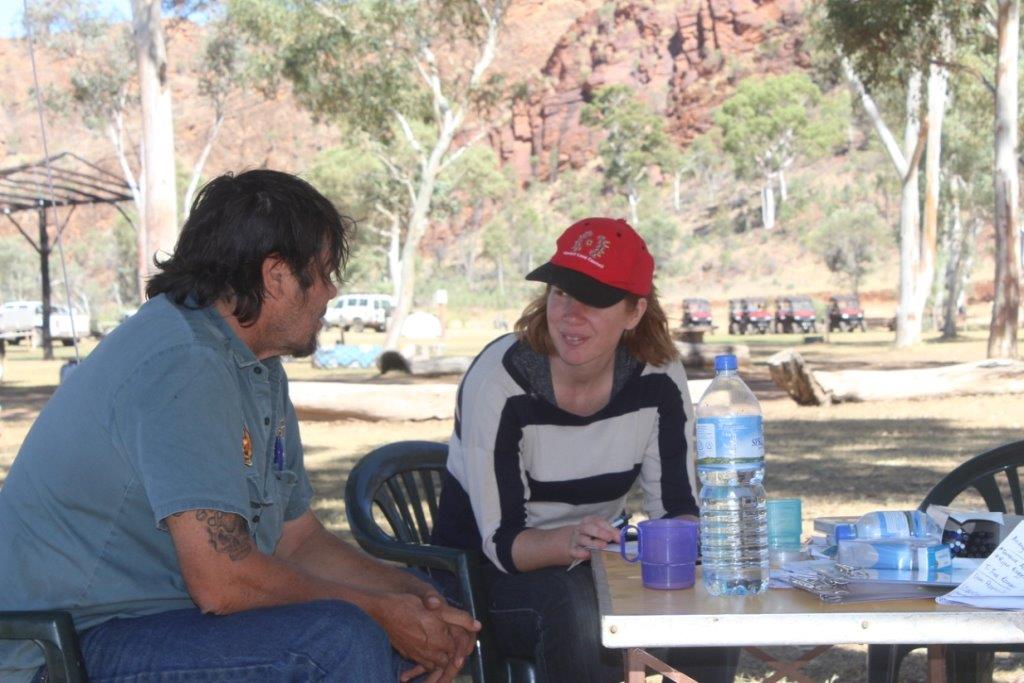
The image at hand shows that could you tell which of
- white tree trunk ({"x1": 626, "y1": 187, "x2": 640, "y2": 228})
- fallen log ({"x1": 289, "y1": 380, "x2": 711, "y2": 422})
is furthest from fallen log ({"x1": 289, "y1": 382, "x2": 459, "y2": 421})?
white tree trunk ({"x1": 626, "y1": 187, "x2": 640, "y2": 228})

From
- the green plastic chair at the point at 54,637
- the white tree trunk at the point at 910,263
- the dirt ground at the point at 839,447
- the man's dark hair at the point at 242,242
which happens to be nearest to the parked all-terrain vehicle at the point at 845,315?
the white tree trunk at the point at 910,263

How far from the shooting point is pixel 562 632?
3.00 meters

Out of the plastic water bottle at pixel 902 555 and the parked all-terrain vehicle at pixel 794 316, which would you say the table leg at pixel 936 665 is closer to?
the plastic water bottle at pixel 902 555

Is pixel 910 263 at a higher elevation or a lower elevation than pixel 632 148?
lower

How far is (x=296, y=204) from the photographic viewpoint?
2.65 m

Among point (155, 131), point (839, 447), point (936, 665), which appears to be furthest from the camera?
point (155, 131)

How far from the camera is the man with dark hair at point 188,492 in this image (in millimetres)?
2367

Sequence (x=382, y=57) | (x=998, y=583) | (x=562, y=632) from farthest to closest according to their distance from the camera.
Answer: (x=382, y=57), (x=562, y=632), (x=998, y=583)

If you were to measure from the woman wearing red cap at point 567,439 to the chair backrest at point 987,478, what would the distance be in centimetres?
64

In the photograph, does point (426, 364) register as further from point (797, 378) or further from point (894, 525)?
point (894, 525)

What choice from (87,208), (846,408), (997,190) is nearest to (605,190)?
(87,208)

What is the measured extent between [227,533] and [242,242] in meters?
0.57

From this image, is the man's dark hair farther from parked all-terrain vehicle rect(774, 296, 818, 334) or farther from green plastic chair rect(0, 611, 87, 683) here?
parked all-terrain vehicle rect(774, 296, 818, 334)

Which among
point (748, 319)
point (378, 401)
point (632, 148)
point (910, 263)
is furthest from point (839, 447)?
point (632, 148)
